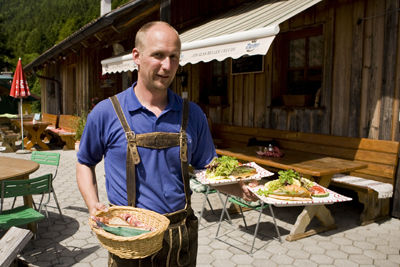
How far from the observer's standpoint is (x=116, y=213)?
1.64 m

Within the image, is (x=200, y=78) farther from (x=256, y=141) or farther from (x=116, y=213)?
(x=116, y=213)

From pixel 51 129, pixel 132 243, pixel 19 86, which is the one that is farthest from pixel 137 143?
pixel 51 129

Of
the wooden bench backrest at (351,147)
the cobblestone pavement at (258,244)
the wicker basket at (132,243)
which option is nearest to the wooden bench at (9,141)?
the cobblestone pavement at (258,244)

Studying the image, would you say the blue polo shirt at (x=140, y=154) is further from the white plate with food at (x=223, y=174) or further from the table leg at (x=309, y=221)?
the table leg at (x=309, y=221)

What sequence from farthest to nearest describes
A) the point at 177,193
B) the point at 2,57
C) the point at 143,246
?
the point at 2,57, the point at 177,193, the point at 143,246

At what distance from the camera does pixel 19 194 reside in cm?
388

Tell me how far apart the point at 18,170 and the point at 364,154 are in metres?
4.87

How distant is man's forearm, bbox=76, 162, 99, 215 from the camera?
1.71 meters

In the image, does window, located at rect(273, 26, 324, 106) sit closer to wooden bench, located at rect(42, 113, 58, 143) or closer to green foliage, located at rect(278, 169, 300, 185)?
green foliage, located at rect(278, 169, 300, 185)

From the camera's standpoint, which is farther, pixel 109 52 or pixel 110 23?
pixel 109 52

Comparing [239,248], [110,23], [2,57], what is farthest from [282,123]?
[2,57]

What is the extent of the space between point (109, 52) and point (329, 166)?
9901 millimetres

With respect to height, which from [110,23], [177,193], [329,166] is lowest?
[329,166]

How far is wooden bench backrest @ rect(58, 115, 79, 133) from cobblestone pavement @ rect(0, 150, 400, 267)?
7.01 m
